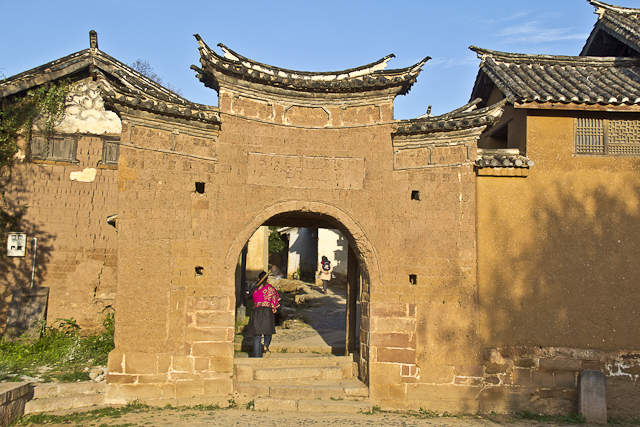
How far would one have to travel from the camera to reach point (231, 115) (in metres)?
8.17

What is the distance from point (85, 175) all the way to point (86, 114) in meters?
1.50

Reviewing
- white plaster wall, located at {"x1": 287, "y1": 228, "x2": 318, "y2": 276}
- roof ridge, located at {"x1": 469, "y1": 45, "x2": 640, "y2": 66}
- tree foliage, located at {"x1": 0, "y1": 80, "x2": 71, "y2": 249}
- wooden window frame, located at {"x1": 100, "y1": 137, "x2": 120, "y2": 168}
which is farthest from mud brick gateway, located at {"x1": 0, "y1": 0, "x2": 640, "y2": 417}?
white plaster wall, located at {"x1": 287, "y1": 228, "x2": 318, "y2": 276}

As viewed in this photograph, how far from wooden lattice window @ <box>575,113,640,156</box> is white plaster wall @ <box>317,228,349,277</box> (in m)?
16.4

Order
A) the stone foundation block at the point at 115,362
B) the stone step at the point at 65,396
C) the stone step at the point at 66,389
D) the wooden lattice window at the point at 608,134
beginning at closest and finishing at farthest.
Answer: the stone step at the point at 65,396
the stone step at the point at 66,389
the stone foundation block at the point at 115,362
the wooden lattice window at the point at 608,134

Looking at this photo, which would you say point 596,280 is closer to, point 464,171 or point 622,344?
point 622,344

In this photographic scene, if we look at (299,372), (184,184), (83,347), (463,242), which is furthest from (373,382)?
(83,347)

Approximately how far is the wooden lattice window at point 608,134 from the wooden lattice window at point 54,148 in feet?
34.8

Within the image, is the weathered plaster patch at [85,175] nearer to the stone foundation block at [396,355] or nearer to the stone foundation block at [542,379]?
the stone foundation block at [396,355]

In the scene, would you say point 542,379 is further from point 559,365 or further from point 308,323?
point 308,323

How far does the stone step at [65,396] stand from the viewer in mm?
6855

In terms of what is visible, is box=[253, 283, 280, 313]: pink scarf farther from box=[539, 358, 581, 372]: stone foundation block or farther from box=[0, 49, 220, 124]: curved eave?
box=[539, 358, 581, 372]: stone foundation block

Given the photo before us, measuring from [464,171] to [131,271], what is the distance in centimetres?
585

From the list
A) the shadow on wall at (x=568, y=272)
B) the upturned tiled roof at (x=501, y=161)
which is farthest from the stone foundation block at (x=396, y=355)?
the upturned tiled roof at (x=501, y=161)

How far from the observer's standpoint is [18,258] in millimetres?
10234
